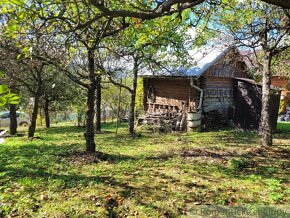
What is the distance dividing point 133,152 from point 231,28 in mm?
6029

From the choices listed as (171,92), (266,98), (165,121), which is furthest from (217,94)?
(266,98)

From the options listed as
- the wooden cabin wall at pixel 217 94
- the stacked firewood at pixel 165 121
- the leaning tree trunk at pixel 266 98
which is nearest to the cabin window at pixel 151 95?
the stacked firewood at pixel 165 121

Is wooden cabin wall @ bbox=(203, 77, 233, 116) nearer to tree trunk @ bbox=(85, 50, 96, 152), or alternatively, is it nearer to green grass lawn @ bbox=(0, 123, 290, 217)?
green grass lawn @ bbox=(0, 123, 290, 217)

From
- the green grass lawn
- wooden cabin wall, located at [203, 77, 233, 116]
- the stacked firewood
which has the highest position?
wooden cabin wall, located at [203, 77, 233, 116]

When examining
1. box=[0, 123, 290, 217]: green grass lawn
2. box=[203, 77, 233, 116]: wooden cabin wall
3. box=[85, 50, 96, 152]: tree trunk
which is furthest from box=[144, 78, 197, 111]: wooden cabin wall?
box=[85, 50, 96, 152]: tree trunk

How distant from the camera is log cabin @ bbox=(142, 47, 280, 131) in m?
18.8

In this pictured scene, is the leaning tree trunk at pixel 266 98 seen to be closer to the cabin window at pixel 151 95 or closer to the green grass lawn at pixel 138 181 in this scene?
the green grass lawn at pixel 138 181

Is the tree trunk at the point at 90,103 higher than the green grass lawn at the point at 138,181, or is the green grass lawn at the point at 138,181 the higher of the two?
the tree trunk at the point at 90,103

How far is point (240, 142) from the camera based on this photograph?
13.6 m

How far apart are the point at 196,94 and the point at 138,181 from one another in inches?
515

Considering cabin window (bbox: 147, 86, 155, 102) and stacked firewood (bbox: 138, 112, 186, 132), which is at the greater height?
cabin window (bbox: 147, 86, 155, 102)

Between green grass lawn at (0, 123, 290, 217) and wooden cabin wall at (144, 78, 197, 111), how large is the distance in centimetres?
888

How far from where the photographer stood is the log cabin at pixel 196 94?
61.7ft

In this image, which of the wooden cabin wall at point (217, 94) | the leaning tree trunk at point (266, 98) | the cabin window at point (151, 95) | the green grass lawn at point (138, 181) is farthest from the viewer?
the cabin window at point (151, 95)
